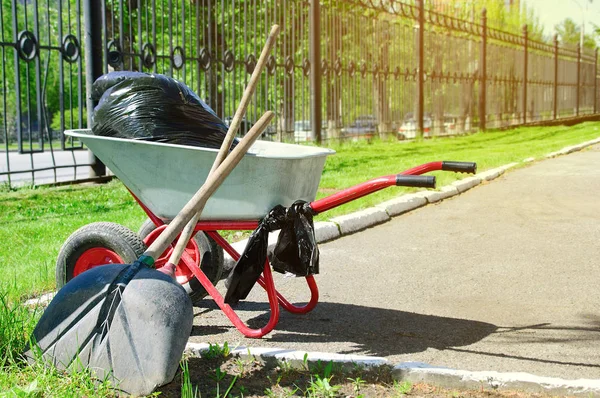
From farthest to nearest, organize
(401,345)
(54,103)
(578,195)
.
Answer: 1. (54,103)
2. (578,195)
3. (401,345)

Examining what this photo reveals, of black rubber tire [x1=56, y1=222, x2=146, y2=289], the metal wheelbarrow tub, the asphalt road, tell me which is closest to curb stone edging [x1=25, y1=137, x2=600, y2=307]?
the asphalt road

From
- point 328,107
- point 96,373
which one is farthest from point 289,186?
point 328,107

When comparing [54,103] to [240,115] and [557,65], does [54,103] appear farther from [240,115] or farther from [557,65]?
[240,115]

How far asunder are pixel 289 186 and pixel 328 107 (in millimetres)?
10705

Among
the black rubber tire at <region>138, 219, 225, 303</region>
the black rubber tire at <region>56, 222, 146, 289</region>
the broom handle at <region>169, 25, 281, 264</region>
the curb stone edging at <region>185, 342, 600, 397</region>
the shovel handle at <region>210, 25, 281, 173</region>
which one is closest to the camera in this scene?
the curb stone edging at <region>185, 342, 600, 397</region>

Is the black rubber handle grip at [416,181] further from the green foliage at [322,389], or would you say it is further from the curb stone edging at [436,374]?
the green foliage at [322,389]

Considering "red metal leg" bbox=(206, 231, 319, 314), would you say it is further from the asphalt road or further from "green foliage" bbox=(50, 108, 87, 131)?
"green foliage" bbox=(50, 108, 87, 131)

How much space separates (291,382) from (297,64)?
1108 cm

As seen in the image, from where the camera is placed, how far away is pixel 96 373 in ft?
9.34

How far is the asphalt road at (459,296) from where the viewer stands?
3.53m

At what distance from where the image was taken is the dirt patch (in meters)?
2.93

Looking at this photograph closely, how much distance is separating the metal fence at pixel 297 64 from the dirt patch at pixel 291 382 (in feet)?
17.8

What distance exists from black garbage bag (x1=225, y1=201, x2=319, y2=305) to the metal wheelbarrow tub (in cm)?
9

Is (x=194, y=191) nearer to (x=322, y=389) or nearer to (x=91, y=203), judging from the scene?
(x=322, y=389)
